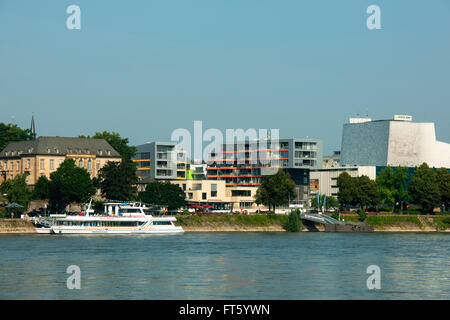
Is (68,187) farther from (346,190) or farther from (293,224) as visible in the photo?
(346,190)

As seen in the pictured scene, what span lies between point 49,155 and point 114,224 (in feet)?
175

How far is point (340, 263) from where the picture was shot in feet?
257

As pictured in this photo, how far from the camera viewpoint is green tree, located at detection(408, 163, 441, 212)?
552 feet

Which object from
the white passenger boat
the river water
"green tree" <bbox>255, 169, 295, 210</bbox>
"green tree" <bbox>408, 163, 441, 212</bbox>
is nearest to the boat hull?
the white passenger boat

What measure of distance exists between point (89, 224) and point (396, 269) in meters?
70.2

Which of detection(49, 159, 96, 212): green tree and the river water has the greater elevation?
detection(49, 159, 96, 212): green tree

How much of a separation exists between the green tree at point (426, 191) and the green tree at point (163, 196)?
5197 centimetres

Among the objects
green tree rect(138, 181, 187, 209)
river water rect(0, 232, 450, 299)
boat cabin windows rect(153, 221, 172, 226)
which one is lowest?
river water rect(0, 232, 450, 299)

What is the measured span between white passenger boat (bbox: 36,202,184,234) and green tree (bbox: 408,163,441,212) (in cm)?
→ 6054

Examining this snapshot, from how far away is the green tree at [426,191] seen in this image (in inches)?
6624

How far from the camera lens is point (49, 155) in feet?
Answer: 593

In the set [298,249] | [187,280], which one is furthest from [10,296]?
[298,249]

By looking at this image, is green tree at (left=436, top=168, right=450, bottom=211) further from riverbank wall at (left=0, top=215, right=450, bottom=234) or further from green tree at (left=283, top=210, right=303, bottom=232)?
green tree at (left=283, top=210, right=303, bottom=232)

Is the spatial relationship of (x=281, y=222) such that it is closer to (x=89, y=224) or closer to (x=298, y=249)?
(x=89, y=224)
